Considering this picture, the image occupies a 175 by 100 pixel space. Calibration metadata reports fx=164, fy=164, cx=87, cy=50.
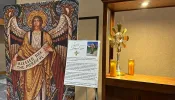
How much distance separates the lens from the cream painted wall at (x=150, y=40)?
1915 mm

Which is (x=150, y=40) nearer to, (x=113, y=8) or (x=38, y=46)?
(x=113, y=8)

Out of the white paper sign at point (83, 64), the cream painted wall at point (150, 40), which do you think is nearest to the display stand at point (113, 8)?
the cream painted wall at point (150, 40)

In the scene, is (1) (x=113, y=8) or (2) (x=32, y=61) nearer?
(2) (x=32, y=61)

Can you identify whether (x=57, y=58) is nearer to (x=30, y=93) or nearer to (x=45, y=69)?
(x=45, y=69)

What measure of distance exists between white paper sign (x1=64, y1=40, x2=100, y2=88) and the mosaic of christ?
0.71 ft

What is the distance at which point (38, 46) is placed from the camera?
6.11 ft

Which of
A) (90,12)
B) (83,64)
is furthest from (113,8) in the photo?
(83,64)

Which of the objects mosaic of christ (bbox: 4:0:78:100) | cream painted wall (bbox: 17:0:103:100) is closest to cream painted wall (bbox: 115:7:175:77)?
cream painted wall (bbox: 17:0:103:100)

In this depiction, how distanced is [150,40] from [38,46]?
134 centimetres

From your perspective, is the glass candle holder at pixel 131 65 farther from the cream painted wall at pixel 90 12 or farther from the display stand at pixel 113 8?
the cream painted wall at pixel 90 12

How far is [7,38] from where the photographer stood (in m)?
2.01

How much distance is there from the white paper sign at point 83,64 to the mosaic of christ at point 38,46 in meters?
0.22

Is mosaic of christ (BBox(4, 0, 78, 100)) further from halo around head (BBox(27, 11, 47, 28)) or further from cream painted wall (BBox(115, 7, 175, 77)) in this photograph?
cream painted wall (BBox(115, 7, 175, 77))

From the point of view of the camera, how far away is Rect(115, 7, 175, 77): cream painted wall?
1.92 m
